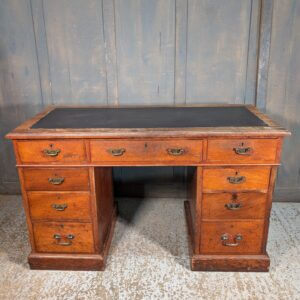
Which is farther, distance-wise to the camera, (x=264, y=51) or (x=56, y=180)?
(x=264, y=51)

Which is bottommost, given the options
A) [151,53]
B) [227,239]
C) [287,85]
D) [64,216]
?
[227,239]

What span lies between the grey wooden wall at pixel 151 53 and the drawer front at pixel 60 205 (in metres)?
0.93

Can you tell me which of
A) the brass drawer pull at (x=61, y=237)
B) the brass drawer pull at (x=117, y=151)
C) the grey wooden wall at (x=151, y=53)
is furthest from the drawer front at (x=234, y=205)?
the grey wooden wall at (x=151, y=53)

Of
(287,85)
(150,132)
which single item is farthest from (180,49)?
(150,132)

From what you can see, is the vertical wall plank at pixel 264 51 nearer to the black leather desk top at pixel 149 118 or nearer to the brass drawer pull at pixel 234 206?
the black leather desk top at pixel 149 118

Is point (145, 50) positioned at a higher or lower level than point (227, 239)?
higher

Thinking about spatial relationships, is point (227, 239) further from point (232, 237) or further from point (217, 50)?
point (217, 50)

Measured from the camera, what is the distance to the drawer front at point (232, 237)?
5.95ft

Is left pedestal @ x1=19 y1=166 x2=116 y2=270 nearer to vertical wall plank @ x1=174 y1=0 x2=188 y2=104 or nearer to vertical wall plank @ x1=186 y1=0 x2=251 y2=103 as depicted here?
vertical wall plank @ x1=174 y1=0 x2=188 y2=104

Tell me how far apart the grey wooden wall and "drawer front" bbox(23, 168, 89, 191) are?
881 millimetres

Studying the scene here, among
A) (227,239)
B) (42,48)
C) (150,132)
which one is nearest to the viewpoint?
(150,132)

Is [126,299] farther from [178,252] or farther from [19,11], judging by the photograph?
[19,11]

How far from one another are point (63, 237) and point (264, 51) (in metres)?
1.89

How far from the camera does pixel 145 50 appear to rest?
232 cm
